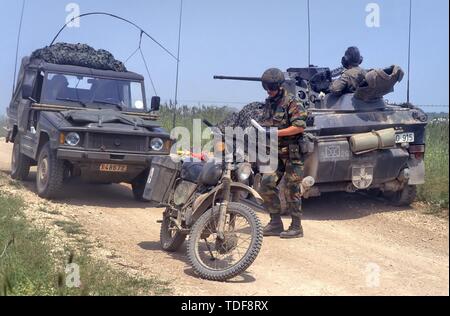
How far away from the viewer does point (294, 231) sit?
6.65 metres

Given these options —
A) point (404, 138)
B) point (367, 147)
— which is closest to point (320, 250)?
point (367, 147)

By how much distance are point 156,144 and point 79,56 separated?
2.38 m

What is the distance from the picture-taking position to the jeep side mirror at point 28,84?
9.11 m

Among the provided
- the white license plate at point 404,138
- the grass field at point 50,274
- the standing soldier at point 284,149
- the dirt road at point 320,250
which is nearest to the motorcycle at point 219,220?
the dirt road at point 320,250

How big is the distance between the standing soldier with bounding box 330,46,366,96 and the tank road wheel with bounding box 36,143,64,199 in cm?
393

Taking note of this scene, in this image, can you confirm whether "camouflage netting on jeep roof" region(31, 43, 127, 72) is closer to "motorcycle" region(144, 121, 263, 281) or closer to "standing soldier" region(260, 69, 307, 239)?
"standing soldier" region(260, 69, 307, 239)

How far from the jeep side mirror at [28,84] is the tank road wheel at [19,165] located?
0.97 m

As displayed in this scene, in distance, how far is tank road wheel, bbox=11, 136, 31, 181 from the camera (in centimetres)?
1002

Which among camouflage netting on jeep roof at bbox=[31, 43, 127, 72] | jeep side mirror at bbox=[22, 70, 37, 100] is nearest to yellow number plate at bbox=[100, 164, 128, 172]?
jeep side mirror at bbox=[22, 70, 37, 100]

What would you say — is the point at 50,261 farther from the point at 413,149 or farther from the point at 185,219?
the point at 413,149

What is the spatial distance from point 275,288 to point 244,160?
116 centimetres

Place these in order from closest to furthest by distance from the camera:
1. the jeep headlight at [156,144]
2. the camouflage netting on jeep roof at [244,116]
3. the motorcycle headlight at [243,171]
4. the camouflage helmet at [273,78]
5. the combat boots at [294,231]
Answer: the motorcycle headlight at [243,171]
the camouflage helmet at [273,78]
the combat boots at [294,231]
the jeep headlight at [156,144]
the camouflage netting on jeep roof at [244,116]

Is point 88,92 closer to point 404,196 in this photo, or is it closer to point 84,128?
point 84,128

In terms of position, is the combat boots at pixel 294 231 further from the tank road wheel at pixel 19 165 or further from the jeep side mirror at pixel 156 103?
the tank road wheel at pixel 19 165
